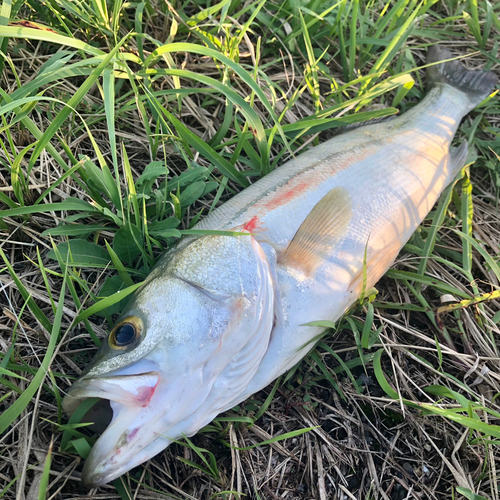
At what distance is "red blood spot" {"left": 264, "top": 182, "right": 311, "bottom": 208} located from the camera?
2.21 m

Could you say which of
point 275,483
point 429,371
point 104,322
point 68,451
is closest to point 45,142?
point 104,322

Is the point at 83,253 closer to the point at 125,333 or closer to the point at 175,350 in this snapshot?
the point at 125,333

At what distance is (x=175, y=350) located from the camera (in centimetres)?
163

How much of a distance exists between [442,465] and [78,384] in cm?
191

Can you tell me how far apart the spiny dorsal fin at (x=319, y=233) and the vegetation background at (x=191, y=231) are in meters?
0.38

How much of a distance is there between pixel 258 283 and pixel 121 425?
845 millimetres

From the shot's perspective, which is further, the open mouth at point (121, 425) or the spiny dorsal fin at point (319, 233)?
the spiny dorsal fin at point (319, 233)

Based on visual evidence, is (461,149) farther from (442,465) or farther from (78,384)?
(78,384)

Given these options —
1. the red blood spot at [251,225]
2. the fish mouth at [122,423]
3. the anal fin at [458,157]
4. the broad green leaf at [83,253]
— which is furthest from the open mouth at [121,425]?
the anal fin at [458,157]

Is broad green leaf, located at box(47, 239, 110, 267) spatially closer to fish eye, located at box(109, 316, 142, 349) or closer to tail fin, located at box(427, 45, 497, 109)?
fish eye, located at box(109, 316, 142, 349)

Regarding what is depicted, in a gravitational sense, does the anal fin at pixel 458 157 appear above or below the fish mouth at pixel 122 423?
above

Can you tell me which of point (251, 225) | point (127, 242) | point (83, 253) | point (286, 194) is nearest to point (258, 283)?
point (251, 225)

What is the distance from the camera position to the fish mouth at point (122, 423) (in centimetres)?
151

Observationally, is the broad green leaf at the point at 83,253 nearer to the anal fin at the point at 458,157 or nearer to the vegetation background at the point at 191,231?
the vegetation background at the point at 191,231
